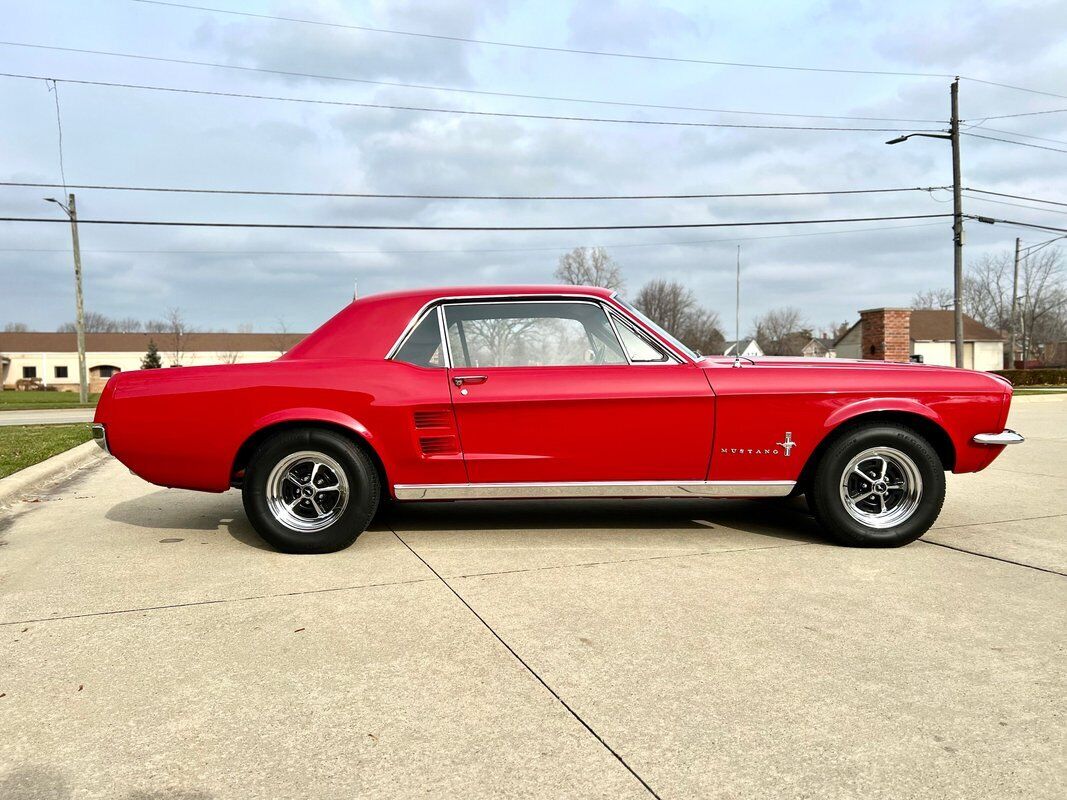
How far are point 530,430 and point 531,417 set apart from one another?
3.0 inches

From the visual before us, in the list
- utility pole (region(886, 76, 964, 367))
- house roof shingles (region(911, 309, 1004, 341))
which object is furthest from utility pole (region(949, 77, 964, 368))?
house roof shingles (region(911, 309, 1004, 341))

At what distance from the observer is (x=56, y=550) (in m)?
4.70

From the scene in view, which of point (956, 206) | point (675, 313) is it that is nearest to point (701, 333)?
point (675, 313)

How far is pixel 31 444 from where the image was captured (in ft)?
34.4

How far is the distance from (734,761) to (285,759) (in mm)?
1270

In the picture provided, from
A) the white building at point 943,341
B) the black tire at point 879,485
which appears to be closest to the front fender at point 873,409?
the black tire at point 879,485

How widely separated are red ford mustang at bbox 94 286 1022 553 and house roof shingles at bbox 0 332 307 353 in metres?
72.3

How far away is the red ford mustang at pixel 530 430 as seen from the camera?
445 cm

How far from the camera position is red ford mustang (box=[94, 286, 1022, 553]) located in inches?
175

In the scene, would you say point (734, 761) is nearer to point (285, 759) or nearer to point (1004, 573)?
point (285, 759)

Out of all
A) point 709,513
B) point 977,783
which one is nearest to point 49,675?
point 977,783

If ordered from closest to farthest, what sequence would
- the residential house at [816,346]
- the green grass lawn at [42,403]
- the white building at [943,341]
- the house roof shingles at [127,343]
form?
Result: the green grass lawn at [42,403] → the white building at [943,341] → the house roof shingles at [127,343] → the residential house at [816,346]

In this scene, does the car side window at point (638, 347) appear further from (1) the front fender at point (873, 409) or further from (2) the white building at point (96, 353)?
(2) the white building at point (96, 353)

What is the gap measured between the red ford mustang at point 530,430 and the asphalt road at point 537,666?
14.3 inches
